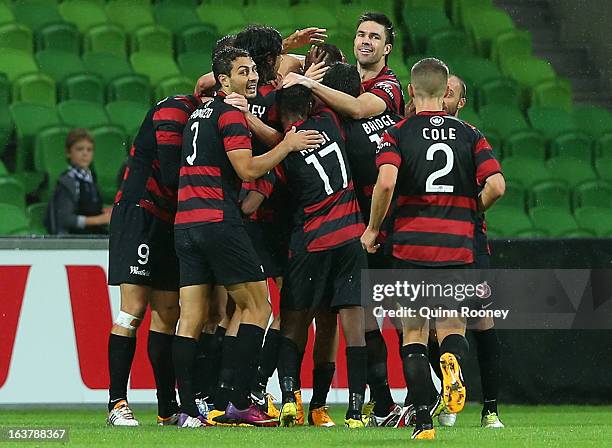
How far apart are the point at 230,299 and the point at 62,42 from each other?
17.3ft

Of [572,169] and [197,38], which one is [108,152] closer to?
[197,38]

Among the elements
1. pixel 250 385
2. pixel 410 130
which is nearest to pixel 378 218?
pixel 410 130

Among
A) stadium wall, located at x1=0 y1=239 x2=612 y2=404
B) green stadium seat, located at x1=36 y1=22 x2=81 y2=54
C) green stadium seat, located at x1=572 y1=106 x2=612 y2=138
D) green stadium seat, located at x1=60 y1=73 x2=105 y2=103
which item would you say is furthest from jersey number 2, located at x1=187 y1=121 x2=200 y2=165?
green stadium seat, located at x1=572 y1=106 x2=612 y2=138

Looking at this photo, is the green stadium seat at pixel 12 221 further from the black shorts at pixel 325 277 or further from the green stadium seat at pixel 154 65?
the black shorts at pixel 325 277

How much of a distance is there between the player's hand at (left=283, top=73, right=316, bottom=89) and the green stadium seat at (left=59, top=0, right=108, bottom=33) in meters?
5.58

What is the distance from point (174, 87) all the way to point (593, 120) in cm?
415

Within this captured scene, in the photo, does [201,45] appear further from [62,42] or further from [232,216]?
[232,216]

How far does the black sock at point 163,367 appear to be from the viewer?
7363 millimetres

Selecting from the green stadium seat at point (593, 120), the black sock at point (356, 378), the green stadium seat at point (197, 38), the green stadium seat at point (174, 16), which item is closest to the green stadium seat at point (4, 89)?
the green stadium seat at point (197, 38)

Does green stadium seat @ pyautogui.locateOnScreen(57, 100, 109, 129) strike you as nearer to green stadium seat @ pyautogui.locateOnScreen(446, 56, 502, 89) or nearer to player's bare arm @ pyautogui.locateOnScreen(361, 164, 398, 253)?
green stadium seat @ pyautogui.locateOnScreen(446, 56, 502, 89)

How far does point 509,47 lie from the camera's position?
1354 cm

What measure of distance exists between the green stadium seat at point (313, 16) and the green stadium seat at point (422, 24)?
0.77 metres

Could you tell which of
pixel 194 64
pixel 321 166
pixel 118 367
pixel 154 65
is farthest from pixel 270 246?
pixel 194 64

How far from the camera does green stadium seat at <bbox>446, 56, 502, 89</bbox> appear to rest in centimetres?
1298
